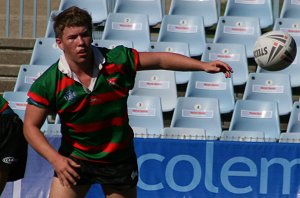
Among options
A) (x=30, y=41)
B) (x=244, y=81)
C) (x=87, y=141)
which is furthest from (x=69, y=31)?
(x=30, y=41)

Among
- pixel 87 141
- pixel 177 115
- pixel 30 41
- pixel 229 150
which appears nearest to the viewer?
pixel 87 141

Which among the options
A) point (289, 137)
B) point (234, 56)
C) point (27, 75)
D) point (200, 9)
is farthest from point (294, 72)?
point (27, 75)

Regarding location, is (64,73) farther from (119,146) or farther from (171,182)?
(171,182)

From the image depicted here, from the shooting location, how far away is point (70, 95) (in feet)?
17.6

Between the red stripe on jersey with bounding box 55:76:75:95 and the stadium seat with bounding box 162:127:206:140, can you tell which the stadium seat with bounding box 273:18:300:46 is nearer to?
the stadium seat with bounding box 162:127:206:140

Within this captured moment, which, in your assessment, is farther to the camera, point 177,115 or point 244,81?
point 244,81

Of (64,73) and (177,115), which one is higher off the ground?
(64,73)

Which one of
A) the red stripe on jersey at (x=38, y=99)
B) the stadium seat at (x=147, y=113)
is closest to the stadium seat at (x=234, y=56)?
the stadium seat at (x=147, y=113)

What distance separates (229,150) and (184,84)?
249 cm

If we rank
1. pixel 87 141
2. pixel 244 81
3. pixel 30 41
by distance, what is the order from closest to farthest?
pixel 87 141 < pixel 244 81 < pixel 30 41

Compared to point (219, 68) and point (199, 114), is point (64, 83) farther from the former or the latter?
point (199, 114)

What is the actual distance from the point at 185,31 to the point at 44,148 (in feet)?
19.6

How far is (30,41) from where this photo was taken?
1138 centimetres

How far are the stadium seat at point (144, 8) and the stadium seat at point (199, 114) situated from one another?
2.17 meters
